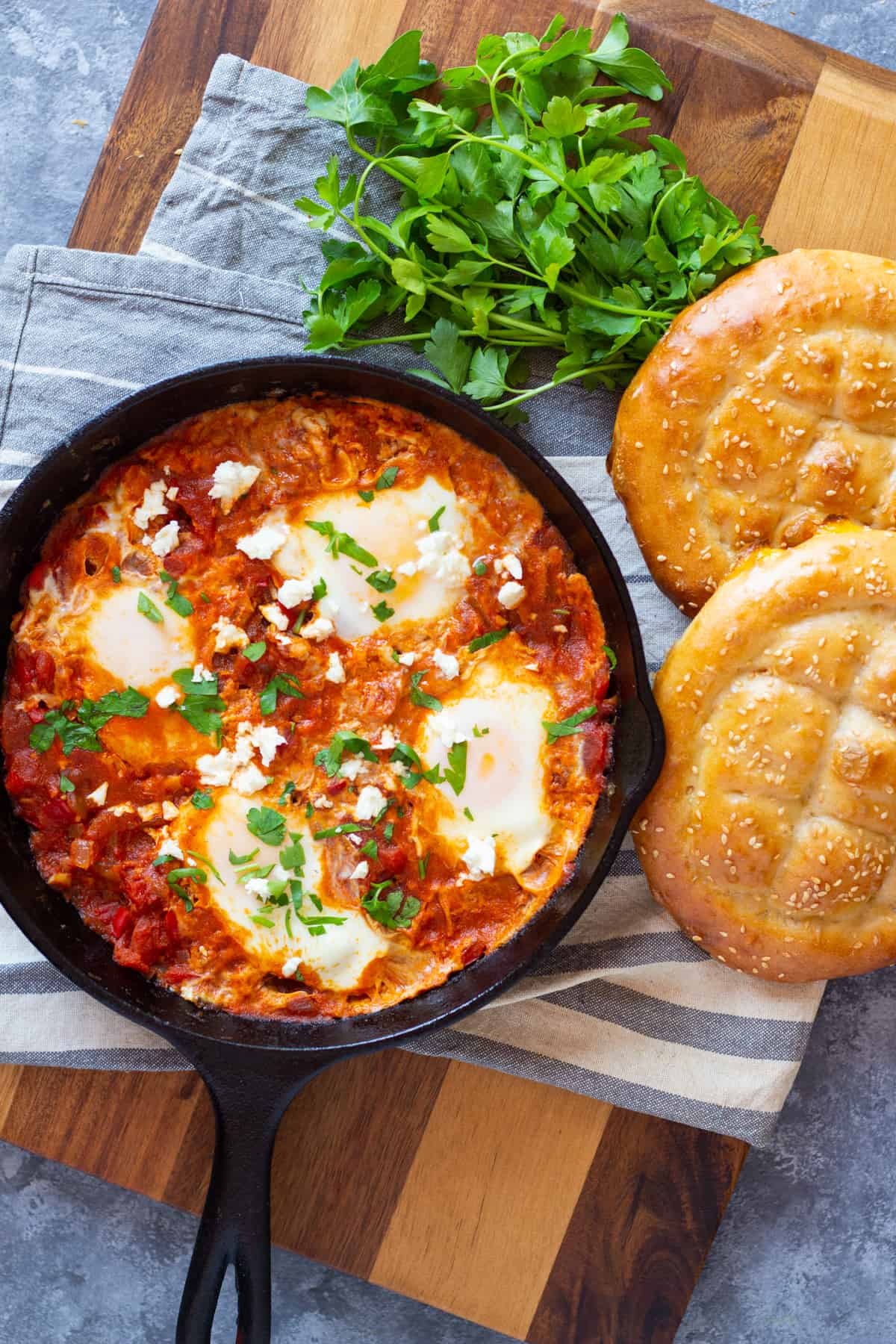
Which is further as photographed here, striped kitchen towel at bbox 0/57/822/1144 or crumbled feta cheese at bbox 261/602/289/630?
striped kitchen towel at bbox 0/57/822/1144

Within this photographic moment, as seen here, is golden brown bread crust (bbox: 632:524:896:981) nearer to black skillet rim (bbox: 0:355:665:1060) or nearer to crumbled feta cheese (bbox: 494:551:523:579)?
black skillet rim (bbox: 0:355:665:1060)

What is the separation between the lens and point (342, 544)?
3.34 m

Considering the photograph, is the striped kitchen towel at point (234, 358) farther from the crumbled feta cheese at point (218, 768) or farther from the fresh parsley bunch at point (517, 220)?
the crumbled feta cheese at point (218, 768)

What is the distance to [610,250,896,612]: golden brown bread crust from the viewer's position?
10.5ft

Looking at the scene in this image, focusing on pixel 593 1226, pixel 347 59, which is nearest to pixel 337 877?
pixel 593 1226

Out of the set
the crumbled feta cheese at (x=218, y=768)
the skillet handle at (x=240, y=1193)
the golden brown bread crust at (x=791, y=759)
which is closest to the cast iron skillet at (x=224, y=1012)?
the skillet handle at (x=240, y=1193)

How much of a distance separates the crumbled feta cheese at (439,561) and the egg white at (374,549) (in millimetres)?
12

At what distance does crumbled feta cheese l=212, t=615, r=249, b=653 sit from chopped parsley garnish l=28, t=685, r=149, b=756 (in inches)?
11.5

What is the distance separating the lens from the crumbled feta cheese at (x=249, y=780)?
3.34 m

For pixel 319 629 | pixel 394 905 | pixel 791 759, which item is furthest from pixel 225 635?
pixel 791 759

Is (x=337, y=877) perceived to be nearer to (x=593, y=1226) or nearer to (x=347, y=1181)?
(x=347, y=1181)

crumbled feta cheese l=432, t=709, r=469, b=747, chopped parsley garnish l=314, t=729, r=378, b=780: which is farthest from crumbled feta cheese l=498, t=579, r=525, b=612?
chopped parsley garnish l=314, t=729, r=378, b=780

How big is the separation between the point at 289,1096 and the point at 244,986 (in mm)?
408

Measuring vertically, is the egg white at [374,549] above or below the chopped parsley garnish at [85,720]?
above
